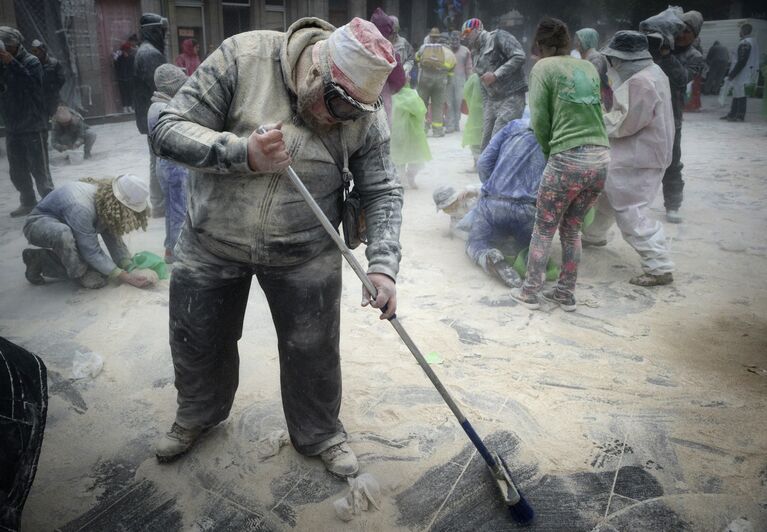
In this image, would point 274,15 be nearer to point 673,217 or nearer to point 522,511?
point 673,217

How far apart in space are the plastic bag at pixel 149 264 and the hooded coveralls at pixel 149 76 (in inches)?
54.1

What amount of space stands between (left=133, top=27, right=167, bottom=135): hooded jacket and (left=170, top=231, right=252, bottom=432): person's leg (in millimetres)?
4460

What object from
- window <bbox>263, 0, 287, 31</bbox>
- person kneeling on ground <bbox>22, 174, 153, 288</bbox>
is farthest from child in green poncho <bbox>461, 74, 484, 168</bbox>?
window <bbox>263, 0, 287, 31</bbox>

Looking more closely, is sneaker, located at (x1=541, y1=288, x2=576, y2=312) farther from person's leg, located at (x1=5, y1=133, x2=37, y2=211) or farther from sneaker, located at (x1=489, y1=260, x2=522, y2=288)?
person's leg, located at (x1=5, y1=133, x2=37, y2=211)

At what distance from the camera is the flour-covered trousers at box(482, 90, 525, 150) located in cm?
713

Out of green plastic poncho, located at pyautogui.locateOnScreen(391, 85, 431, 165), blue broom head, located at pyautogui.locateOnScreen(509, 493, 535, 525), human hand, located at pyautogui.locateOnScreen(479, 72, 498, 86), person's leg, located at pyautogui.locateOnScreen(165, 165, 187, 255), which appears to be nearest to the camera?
blue broom head, located at pyautogui.locateOnScreen(509, 493, 535, 525)

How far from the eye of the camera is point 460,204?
578 centimetres

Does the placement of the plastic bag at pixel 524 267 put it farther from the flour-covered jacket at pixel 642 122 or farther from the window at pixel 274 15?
the window at pixel 274 15

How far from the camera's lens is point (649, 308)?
445 cm

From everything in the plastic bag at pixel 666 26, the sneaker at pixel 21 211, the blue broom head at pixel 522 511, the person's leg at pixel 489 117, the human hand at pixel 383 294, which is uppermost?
the plastic bag at pixel 666 26

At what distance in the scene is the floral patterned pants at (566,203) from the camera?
402 centimetres

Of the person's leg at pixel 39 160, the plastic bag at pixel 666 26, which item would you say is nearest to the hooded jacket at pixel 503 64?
the plastic bag at pixel 666 26

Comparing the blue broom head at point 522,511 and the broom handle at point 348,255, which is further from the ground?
the broom handle at point 348,255

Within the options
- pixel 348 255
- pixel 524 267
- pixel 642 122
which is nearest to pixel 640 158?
pixel 642 122
